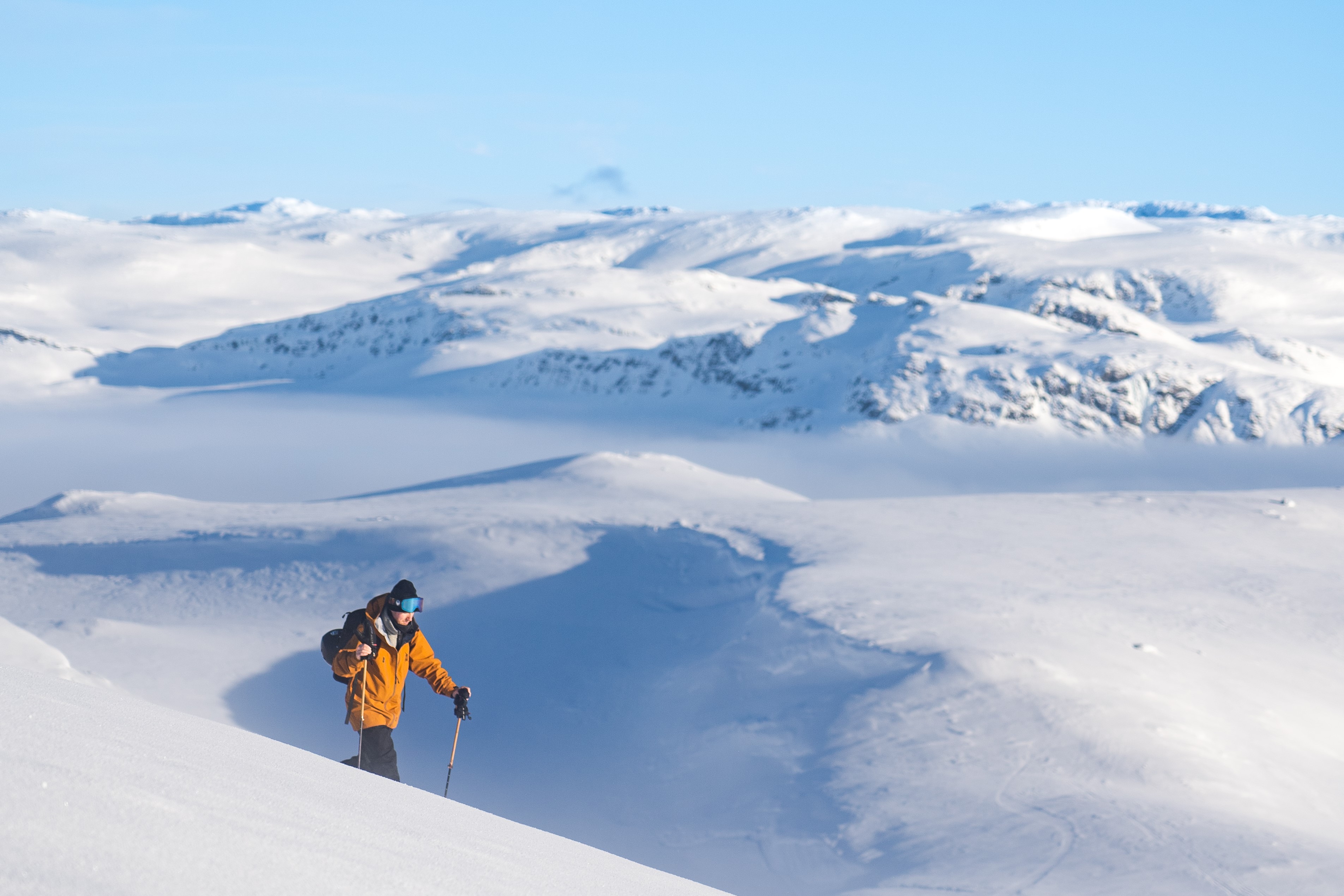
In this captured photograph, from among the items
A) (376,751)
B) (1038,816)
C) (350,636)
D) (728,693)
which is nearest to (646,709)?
(728,693)

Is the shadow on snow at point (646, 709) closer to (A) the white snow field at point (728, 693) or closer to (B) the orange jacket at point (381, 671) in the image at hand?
(A) the white snow field at point (728, 693)

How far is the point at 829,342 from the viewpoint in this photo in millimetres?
103312

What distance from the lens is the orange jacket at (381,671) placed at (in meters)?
6.98

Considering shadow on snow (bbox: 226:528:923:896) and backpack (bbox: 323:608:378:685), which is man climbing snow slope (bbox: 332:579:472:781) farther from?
shadow on snow (bbox: 226:528:923:896)

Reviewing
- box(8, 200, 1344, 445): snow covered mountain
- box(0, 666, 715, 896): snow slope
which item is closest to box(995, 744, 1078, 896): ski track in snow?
box(0, 666, 715, 896): snow slope

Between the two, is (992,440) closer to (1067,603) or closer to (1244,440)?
(1244,440)

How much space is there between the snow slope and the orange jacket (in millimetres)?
1421

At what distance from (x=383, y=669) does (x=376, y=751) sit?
1.80 feet

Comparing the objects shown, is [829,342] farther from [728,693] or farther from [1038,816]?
[1038,816]

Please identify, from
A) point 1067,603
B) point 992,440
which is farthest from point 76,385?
point 1067,603

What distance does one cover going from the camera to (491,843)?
15.7 ft

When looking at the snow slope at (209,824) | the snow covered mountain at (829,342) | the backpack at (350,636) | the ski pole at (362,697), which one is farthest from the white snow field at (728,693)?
the snow covered mountain at (829,342)

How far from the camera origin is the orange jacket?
22.9ft

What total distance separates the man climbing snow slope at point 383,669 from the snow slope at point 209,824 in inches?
55.0
